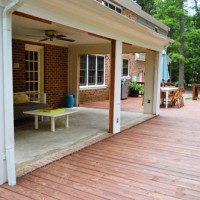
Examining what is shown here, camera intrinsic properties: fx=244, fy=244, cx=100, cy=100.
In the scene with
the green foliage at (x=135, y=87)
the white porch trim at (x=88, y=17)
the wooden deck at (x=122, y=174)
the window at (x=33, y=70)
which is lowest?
the wooden deck at (x=122, y=174)

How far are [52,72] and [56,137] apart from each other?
14.0 feet

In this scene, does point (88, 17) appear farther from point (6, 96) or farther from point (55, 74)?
point (55, 74)

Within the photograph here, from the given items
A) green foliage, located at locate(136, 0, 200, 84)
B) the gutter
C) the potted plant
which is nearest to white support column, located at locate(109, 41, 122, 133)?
the gutter

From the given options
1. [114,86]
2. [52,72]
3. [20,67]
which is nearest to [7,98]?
[114,86]

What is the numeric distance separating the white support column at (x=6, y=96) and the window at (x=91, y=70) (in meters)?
7.89

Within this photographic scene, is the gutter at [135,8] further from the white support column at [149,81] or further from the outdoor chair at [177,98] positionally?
the outdoor chair at [177,98]

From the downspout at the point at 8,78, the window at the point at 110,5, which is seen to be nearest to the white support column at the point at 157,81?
the window at the point at 110,5

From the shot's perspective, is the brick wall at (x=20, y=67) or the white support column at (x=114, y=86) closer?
the white support column at (x=114, y=86)

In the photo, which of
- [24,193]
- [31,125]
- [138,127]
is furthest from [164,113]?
[24,193]

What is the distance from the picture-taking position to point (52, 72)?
9164 millimetres

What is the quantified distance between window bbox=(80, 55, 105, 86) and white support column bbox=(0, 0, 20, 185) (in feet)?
25.9

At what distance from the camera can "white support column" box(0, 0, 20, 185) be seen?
306cm

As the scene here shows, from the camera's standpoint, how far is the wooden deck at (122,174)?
9.89 feet

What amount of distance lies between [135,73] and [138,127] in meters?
10.1
